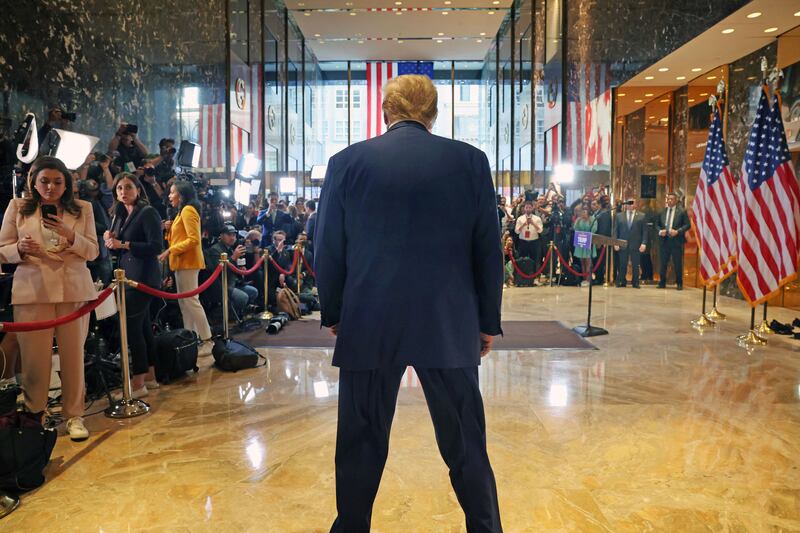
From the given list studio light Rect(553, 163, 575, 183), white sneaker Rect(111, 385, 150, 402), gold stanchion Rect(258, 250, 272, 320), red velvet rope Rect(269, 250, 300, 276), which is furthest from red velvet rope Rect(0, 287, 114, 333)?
studio light Rect(553, 163, 575, 183)

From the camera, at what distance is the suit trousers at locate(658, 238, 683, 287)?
38.7 ft

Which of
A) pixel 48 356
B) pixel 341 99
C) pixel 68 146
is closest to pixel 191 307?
pixel 68 146

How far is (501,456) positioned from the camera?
11.0 ft

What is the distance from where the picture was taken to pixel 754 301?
658 cm

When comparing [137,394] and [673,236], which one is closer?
[137,394]

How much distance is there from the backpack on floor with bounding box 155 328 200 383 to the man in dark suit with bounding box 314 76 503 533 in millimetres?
3335

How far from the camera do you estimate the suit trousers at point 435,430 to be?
196 cm

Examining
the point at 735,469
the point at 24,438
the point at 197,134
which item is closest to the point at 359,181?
the point at 24,438

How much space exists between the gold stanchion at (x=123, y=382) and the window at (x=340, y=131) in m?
20.0

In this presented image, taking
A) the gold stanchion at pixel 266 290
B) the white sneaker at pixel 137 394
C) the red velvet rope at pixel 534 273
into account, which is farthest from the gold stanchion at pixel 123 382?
the red velvet rope at pixel 534 273

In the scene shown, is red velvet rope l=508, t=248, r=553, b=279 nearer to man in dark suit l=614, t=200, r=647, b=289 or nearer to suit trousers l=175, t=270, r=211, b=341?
man in dark suit l=614, t=200, r=647, b=289

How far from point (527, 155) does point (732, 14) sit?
340 inches

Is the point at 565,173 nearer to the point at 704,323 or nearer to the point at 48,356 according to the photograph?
the point at 704,323

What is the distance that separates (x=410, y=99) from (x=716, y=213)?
6.74 meters
